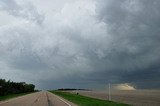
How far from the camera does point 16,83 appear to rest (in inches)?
6895

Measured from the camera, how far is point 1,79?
12306cm

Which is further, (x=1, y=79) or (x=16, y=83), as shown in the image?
(x=16, y=83)

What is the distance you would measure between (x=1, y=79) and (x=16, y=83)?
172 feet

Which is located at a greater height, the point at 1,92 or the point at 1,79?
the point at 1,79

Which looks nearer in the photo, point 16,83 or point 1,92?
point 1,92

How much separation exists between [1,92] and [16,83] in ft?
249

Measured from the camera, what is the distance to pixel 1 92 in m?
100

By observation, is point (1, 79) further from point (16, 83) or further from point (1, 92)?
point (16, 83)

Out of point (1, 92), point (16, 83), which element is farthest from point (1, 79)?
point (16, 83)

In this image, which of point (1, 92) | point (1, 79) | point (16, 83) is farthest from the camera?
point (16, 83)

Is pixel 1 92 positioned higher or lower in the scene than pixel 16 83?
lower

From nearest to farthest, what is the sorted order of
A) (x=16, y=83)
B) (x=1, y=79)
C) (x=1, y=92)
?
(x=1, y=92) → (x=1, y=79) → (x=16, y=83)
